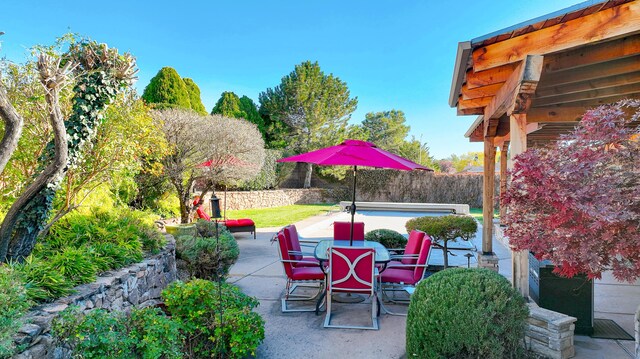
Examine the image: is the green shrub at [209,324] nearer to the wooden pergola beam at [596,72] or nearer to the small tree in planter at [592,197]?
the small tree in planter at [592,197]

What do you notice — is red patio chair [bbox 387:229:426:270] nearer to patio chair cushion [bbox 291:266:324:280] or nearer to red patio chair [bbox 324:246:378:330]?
red patio chair [bbox 324:246:378:330]

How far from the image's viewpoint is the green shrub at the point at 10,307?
1.92 meters

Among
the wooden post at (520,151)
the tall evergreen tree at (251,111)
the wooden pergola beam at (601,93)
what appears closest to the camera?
the wooden post at (520,151)

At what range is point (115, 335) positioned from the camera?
7.10 ft

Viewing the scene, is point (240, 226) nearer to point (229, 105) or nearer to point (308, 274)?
point (308, 274)

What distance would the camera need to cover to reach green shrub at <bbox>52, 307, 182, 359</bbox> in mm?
2092

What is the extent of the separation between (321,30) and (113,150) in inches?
654

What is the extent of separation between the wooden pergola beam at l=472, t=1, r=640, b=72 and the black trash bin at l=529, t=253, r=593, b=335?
6.85ft

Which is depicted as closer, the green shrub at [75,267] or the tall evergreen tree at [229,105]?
the green shrub at [75,267]

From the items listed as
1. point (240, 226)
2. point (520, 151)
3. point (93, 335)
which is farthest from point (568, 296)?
point (240, 226)

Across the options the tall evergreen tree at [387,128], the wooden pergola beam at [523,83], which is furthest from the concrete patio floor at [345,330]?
the tall evergreen tree at [387,128]

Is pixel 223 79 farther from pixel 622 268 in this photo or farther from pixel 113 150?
pixel 622 268

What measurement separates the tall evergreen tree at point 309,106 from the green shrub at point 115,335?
21.3 metres

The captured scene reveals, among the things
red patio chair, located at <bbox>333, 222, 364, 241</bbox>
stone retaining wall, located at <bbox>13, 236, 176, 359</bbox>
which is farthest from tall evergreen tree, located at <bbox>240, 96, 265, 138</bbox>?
stone retaining wall, located at <bbox>13, 236, 176, 359</bbox>
